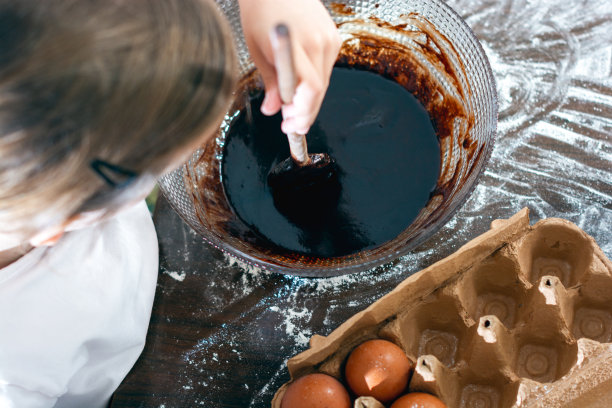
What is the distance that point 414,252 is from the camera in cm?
89

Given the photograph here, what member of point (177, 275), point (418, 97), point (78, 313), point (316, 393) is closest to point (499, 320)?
point (316, 393)

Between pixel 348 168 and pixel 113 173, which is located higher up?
pixel 113 173

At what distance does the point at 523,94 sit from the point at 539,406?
615 mm

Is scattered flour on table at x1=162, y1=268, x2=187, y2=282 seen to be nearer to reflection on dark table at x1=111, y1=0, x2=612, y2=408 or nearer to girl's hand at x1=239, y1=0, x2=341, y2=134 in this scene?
reflection on dark table at x1=111, y1=0, x2=612, y2=408

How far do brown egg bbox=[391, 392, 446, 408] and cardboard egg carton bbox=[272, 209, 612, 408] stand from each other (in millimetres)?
18

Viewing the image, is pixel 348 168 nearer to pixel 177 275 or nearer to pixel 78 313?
pixel 177 275

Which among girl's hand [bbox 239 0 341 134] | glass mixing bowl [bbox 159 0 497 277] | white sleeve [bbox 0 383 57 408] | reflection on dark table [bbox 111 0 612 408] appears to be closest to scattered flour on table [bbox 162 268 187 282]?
reflection on dark table [bbox 111 0 612 408]

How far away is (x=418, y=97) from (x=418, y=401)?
20.8 inches

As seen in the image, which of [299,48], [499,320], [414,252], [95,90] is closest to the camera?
[95,90]

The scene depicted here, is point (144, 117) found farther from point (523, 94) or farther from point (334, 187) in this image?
point (523, 94)

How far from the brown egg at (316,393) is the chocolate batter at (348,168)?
0.63 feet

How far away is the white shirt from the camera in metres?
0.74

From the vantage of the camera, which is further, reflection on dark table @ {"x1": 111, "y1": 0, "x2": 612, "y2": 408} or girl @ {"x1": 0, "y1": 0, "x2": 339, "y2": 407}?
reflection on dark table @ {"x1": 111, "y1": 0, "x2": 612, "y2": 408}

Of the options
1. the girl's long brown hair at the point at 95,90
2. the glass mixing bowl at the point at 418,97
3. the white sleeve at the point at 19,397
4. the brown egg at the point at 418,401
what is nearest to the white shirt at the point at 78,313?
the white sleeve at the point at 19,397
